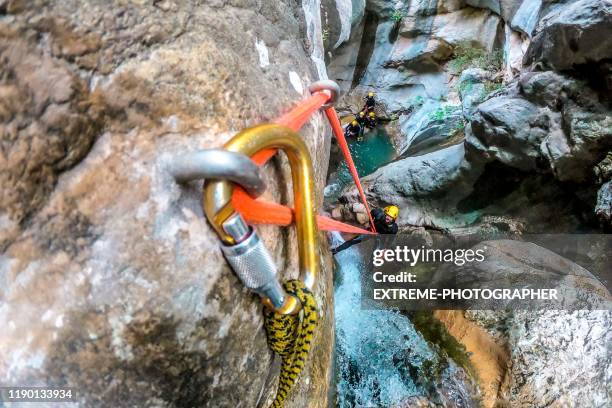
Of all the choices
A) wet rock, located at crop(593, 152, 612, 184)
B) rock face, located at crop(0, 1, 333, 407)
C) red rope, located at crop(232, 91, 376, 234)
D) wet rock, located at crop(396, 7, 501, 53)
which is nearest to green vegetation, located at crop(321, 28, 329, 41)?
wet rock, located at crop(593, 152, 612, 184)

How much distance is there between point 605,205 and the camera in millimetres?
3354

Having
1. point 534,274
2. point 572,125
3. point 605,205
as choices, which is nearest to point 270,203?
point 534,274

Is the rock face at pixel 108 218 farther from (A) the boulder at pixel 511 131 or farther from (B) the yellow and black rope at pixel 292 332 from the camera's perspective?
(A) the boulder at pixel 511 131

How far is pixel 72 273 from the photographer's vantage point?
102cm

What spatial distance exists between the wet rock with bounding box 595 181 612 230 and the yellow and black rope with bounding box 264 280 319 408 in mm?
3452

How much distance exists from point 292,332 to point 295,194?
0.52 meters

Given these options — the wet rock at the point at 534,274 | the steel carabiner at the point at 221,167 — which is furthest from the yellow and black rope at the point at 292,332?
the wet rock at the point at 534,274

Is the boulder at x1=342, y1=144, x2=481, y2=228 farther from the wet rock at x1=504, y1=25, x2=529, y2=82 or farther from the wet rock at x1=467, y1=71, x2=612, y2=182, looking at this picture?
the wet rock at x1=504, y1=25, x2=529, y2=82

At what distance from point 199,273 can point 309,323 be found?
449 millimetres

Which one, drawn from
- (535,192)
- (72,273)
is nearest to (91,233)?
(72,273)

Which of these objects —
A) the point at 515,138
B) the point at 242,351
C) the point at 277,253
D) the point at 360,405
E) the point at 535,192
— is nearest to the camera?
the point at 242,351

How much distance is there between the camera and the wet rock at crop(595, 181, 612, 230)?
3.32m

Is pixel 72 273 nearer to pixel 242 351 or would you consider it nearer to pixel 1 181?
pixel 1 181

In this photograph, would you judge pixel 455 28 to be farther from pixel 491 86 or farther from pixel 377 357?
pixel 377 357
